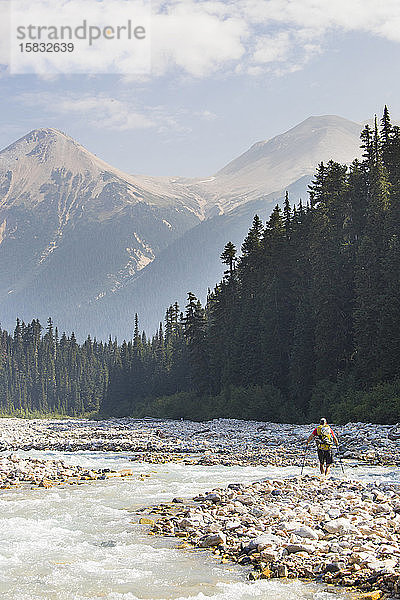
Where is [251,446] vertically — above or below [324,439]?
below

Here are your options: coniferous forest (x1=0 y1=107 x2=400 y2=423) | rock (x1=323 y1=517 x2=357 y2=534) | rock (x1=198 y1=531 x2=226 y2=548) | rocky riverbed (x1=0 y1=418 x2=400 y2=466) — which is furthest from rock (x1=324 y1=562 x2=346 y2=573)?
coniferous forest (x1=0 y1=107 x2=400 y2=423)

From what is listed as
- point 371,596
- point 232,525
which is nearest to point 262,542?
point 232,525

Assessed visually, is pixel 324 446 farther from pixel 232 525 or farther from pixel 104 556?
pixel 104 556

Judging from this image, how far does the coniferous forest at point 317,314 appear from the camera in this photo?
4078cm

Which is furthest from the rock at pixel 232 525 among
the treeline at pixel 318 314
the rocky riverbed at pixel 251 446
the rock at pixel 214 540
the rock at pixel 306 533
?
the treeline at pixel 318 314

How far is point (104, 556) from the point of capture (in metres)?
12.6

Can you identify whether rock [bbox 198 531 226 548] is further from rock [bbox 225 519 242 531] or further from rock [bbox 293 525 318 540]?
rock [bbox 293 525 318 540]

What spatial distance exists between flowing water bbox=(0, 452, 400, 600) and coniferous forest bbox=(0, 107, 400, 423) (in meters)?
19.9

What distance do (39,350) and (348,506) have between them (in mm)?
176997

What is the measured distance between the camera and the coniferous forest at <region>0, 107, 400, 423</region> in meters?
40.8

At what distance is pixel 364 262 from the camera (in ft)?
144

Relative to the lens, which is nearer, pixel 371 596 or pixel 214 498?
pixel 371 596

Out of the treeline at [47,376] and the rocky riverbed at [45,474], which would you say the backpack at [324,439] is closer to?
the rocky riverbed at [45,474]

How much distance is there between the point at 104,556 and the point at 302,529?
403 centimetres
